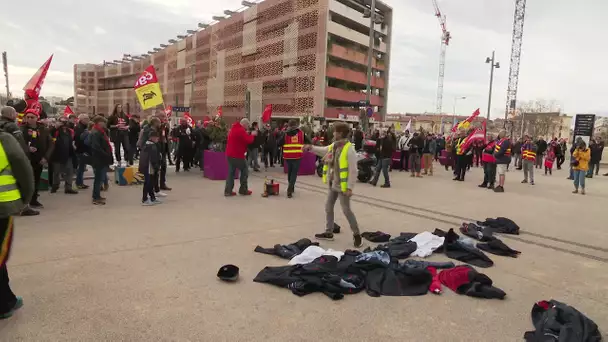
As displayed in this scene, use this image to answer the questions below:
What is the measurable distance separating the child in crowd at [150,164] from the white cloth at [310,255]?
449 cm

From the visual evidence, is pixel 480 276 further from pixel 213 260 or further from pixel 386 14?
pixel 386 14

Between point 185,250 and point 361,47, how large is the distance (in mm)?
59205

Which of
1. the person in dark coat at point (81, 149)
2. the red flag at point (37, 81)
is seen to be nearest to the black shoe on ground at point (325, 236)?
the person in dark coat at point (81, 149)

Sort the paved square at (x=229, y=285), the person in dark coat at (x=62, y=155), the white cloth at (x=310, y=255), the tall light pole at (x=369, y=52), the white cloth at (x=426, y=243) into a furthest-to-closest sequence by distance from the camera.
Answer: the tall light pole at (x=369, y=52) < the person in dark coat at (x=62, y=155) < the white cloth at (x=426, y=243) < the white cloth at (x=310, y=255) < the paved square at (x=229, y=285)

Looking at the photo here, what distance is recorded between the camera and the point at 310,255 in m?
5.02

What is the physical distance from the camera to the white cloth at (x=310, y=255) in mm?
4895

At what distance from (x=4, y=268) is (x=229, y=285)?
1.98 meters

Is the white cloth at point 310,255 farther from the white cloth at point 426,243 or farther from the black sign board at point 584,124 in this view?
the black sign board at point 584,124

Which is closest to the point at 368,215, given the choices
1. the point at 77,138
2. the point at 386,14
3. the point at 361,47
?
the point at 77,138

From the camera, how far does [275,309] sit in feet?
12.1

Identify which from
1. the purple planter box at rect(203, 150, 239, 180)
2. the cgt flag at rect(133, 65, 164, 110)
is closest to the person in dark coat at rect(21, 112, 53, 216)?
the cgt flag at rect(133, 65, 164, 110)

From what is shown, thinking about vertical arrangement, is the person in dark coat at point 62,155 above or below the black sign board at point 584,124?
below

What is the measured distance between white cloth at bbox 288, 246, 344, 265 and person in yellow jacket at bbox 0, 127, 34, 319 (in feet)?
9.28

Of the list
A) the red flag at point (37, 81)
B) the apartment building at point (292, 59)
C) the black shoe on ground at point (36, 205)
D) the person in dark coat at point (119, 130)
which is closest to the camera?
the black shoe on ground at point (36, 205)
